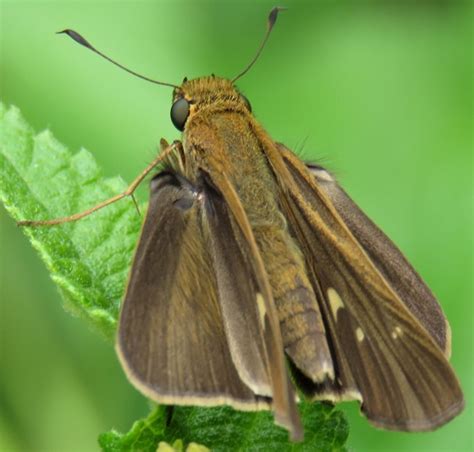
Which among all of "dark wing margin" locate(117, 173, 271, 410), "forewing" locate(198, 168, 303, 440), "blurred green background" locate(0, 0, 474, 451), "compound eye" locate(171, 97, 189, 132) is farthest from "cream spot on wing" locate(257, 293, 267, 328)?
"blurred green background" locate(0, 0, 474, 451)

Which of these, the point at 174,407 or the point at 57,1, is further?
the point at 57,1

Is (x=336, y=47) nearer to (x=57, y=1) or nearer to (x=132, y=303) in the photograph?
(x=57, y=1)

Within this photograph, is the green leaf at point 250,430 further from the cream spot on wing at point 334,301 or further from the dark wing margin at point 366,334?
the cream spot on wing at point 334,301

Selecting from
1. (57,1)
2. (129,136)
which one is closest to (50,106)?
(129,136)

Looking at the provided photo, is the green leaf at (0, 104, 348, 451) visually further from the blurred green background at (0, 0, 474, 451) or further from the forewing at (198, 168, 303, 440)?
the blurred green background at (0, 0, 474, 451)

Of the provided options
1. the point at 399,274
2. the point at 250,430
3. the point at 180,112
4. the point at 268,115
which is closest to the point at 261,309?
the point at 250,430
